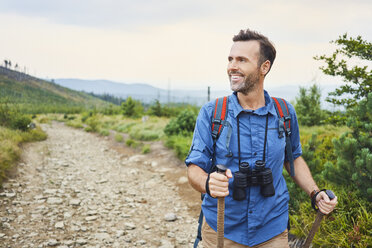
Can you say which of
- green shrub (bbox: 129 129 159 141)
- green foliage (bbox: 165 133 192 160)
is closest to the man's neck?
green foliage (bbox: 165 133 192 160)

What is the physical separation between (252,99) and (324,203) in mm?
1008

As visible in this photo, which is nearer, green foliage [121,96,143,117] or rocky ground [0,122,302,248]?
rocky ground [0,122,302,248]

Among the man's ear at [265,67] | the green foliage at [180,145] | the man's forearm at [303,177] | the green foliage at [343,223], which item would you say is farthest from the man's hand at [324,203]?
the green foliage at [180,145]

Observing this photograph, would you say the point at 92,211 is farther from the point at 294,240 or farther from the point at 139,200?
the point at 294,240

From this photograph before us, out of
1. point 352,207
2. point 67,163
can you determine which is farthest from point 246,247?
point 67,163

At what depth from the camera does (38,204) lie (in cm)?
550

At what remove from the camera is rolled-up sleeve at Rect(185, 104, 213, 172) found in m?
1.95

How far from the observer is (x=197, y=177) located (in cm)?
189

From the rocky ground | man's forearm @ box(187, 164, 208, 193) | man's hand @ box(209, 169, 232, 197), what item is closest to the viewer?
man's hand @ box(209, 169, 232, 197)

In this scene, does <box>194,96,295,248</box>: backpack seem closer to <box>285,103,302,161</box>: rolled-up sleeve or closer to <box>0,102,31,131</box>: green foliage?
<box>285,103,302,161</box>: rolled-up sleeve

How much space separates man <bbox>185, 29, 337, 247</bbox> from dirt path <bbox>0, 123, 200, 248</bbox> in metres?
2.66

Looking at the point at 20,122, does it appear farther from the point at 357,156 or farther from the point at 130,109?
the point at 130,109

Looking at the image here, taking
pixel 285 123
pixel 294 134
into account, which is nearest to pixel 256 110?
pixel 285 123

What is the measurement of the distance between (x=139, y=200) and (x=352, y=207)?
431cm
